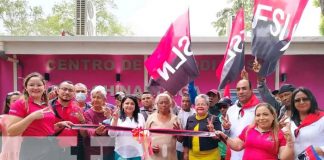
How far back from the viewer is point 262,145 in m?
4.14

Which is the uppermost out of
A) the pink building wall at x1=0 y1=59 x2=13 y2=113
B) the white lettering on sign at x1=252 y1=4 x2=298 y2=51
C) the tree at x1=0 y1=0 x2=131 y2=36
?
the tree at x1=0 y1=0 x2=131 y2=36

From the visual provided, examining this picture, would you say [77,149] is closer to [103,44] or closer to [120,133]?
[120,133]

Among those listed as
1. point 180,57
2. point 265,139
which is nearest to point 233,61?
point 180,57

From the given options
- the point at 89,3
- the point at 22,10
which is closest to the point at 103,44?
the point at 89,3

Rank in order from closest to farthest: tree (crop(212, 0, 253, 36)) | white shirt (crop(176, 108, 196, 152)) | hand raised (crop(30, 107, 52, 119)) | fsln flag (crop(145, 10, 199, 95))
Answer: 1. hand raised (crop(30, 107, 52, 119))
2. white shirt (crop(176, 108, 196, 152))
3. fsln flag (crop(145, 10, 199, 95))
4. tree (crop(212, 0, 253, 36))

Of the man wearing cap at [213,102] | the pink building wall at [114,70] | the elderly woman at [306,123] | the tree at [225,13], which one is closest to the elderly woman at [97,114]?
the man wearing cap at [213,102]

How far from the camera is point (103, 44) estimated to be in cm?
1145

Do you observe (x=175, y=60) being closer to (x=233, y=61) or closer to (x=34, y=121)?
(x=233, y=61)

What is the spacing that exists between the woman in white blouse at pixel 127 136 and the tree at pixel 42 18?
32.7m

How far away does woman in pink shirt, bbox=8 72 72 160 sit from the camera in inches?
156

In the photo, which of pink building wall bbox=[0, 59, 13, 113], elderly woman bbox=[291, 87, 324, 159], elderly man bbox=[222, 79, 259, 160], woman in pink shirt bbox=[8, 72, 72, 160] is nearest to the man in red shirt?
woman in pink shirt bbox=[8, 72, 72, 160]

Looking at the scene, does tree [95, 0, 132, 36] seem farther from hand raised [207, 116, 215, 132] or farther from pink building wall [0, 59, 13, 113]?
hand raised [207, 116, 215, 132]

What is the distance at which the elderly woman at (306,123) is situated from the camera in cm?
408

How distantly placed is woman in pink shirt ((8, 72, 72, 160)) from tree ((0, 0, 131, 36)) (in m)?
33.4
